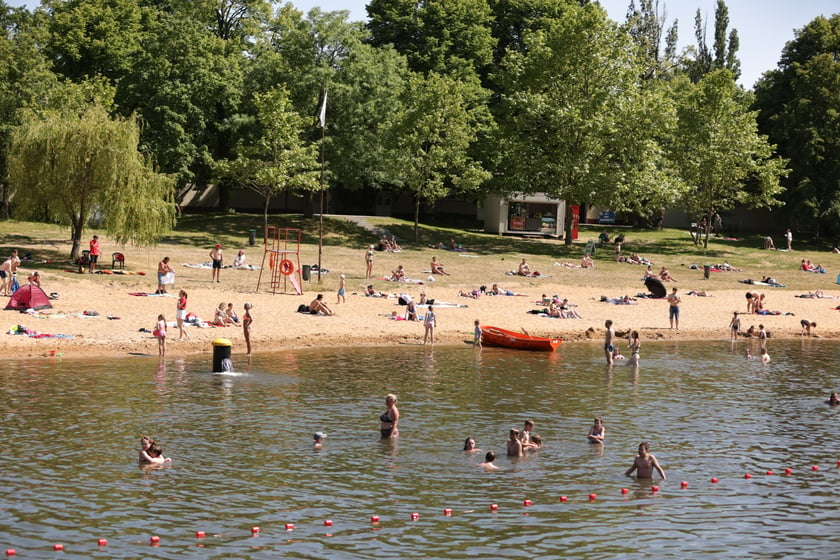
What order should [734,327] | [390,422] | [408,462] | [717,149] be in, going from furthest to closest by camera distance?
[717,149] < [734,327] < [390,422] < [408,462]

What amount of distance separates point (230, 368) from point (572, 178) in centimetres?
4173

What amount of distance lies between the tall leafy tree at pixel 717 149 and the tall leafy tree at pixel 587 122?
16.6ft

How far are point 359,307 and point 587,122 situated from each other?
1130 inches

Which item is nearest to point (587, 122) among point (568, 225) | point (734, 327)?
point (568, 225)

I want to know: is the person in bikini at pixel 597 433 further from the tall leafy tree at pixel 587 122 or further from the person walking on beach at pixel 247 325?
the tall leafy tree at pixel 587 122

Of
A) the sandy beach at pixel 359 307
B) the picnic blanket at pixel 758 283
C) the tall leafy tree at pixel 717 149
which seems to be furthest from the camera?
the tall leafy tree at pixel 717 149

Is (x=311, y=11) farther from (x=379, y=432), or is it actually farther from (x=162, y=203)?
(x=379, y=432)

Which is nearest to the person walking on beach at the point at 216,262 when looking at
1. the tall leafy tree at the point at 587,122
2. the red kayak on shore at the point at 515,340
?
the red kayak on shore at the point at 515,340

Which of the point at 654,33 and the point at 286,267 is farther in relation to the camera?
the point at 654,33

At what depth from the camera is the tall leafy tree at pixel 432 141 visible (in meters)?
70.6

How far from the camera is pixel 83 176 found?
50.4 m

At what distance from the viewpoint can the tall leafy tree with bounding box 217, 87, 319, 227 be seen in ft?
218

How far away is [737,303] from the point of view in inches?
2110

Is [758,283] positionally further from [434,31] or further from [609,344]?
[434,31]
